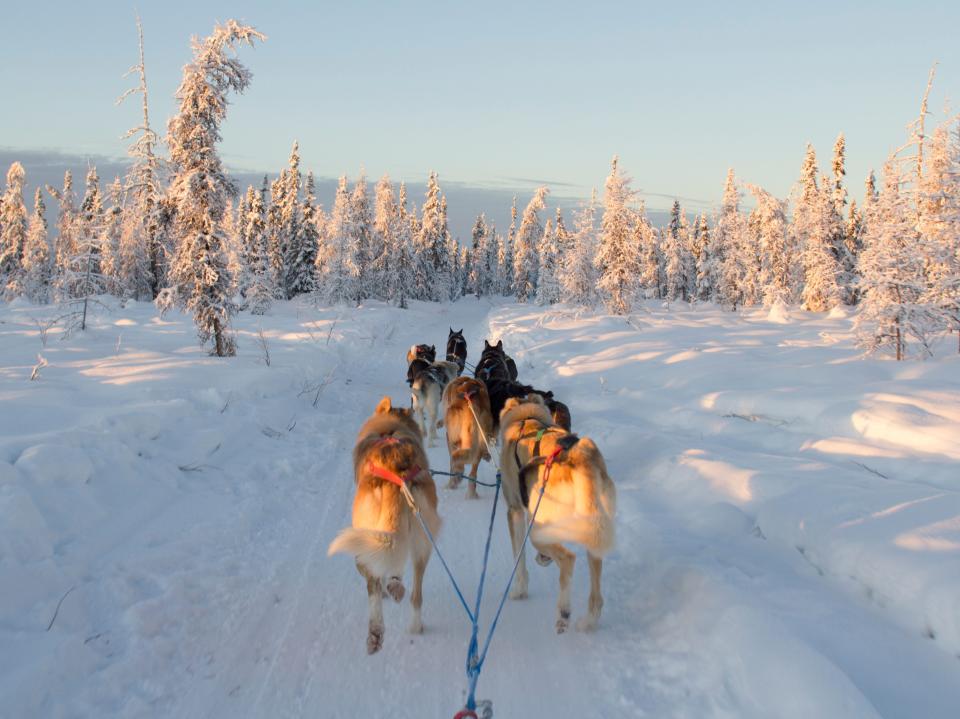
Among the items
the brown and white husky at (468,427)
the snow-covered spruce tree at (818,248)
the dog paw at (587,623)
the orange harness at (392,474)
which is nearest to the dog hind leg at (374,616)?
the orange harness at (392,474)

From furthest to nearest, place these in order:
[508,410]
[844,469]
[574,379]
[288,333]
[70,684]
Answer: [288,333]
[574,379]
[844,469]
[508,410]
[70,684]

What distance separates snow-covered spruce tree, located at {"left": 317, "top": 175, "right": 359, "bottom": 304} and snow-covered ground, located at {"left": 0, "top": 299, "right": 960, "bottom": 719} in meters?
37.5

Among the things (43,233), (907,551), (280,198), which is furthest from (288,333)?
(43,233)

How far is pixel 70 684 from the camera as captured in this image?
3.22 m

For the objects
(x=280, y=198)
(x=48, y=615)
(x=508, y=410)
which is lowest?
(x=48, y=615)

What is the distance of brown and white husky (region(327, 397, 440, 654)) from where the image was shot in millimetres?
3418

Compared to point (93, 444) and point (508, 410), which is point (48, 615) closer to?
point (93, 444)

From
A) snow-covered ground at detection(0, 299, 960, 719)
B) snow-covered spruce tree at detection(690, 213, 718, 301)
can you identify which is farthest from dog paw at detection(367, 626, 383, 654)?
snow-covered spruce tree at detection(690, 213, 718, 301)

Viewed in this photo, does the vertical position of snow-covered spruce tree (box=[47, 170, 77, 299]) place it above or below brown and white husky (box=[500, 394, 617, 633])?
above

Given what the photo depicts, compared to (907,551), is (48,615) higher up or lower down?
lower down

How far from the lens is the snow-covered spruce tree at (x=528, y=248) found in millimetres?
65562

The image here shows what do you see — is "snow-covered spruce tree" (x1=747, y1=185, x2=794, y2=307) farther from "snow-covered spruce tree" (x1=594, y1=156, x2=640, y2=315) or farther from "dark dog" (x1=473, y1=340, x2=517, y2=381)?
"dark dog" (x1=473, y1=340, x2=517, y2=381)

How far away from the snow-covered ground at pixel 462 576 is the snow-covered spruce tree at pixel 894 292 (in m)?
8.09

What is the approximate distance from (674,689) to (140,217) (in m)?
17.6
